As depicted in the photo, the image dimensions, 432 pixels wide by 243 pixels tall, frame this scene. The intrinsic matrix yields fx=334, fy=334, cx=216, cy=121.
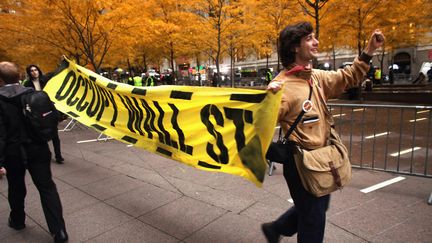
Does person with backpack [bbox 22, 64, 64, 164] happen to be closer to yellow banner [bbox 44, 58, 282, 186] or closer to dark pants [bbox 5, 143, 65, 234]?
yellow banner [bbox 44, 58, 282, 186]

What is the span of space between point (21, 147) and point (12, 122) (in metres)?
0.26

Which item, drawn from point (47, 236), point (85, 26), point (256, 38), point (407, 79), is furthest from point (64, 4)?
point (407, 79)

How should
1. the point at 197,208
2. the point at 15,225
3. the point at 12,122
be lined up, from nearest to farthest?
the point at 12,122 < the point at 15,225 < the point at 197,208

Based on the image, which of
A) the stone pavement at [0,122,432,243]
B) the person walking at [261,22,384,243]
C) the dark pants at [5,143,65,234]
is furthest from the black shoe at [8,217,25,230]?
A: the person walking at [261,22,384,243]

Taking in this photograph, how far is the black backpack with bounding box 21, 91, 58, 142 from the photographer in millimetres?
3256

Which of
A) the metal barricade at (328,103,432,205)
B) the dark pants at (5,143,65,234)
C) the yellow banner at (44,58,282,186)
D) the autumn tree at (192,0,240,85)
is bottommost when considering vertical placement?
the metal barricade at (328,103,432,205)

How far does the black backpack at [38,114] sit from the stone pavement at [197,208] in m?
1.20

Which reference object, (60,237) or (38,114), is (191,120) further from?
(60,237)

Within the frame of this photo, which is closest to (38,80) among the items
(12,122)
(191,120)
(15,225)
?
(15,225)

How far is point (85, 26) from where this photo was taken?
1120 centimetres

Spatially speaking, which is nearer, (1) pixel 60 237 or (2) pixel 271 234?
(2) pixel 271 234

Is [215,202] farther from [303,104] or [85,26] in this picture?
[85,26]

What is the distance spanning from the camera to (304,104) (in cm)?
228

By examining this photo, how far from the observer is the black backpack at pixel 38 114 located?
10.7 ft
